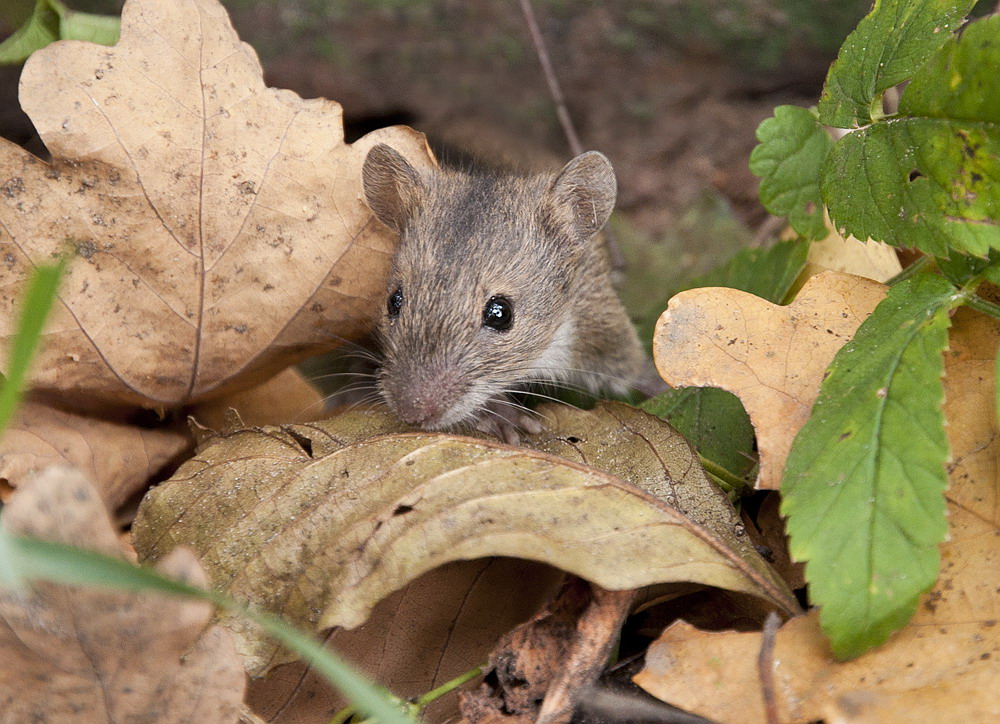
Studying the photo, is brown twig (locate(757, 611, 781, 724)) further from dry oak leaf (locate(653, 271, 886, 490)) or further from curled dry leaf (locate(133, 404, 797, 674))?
dry oak leaf (locate(653, 271, 886, 490))

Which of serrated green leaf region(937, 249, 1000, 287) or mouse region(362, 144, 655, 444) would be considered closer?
serrated green leaf region(937, 249, 1000, 287)

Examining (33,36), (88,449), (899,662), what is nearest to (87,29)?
(33,36)

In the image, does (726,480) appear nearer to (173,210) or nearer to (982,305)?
(982,305)

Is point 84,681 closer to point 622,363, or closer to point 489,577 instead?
point 489,577

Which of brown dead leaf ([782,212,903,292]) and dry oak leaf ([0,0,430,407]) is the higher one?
brown dead leaf ([782,212,903,292])

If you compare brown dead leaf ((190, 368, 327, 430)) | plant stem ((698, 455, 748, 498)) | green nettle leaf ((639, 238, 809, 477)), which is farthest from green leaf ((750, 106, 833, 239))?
brown dead leaf ((190, 368, 327, 430))

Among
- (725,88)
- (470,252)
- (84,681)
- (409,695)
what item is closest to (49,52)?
(470,252)

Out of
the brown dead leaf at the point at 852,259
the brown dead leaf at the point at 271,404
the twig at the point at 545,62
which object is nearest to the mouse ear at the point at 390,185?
the brown dead leaf at the point at 271,404
